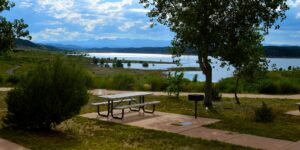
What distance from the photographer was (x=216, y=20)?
13.0 meters

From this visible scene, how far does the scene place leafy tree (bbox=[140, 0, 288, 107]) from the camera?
1241 cm

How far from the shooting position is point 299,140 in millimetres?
8516

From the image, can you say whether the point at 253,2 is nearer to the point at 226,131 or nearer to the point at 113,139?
the point at 226,131

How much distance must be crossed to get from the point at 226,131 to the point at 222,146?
5.13ft

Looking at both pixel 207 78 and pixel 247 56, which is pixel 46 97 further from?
pixel 247 56

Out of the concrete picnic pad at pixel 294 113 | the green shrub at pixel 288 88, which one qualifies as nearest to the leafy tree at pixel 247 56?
the concrete picnic pad at pixel 294 113

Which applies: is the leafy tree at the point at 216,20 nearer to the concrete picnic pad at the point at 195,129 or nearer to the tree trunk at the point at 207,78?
the tree trunk at the point at 207,78

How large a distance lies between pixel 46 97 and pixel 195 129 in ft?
11.5

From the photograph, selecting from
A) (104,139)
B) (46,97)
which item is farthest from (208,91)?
(46,97)

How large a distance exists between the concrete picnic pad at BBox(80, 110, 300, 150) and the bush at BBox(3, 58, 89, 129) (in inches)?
79.9

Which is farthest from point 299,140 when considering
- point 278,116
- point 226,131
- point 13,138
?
point 13,138

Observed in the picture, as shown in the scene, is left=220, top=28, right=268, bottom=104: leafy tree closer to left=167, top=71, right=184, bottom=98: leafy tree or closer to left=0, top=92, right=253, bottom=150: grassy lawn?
left=167, top=71, right=184, bottom=98: leafy tree

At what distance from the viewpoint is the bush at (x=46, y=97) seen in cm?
848

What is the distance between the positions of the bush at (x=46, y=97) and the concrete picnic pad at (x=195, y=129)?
2030 mm
